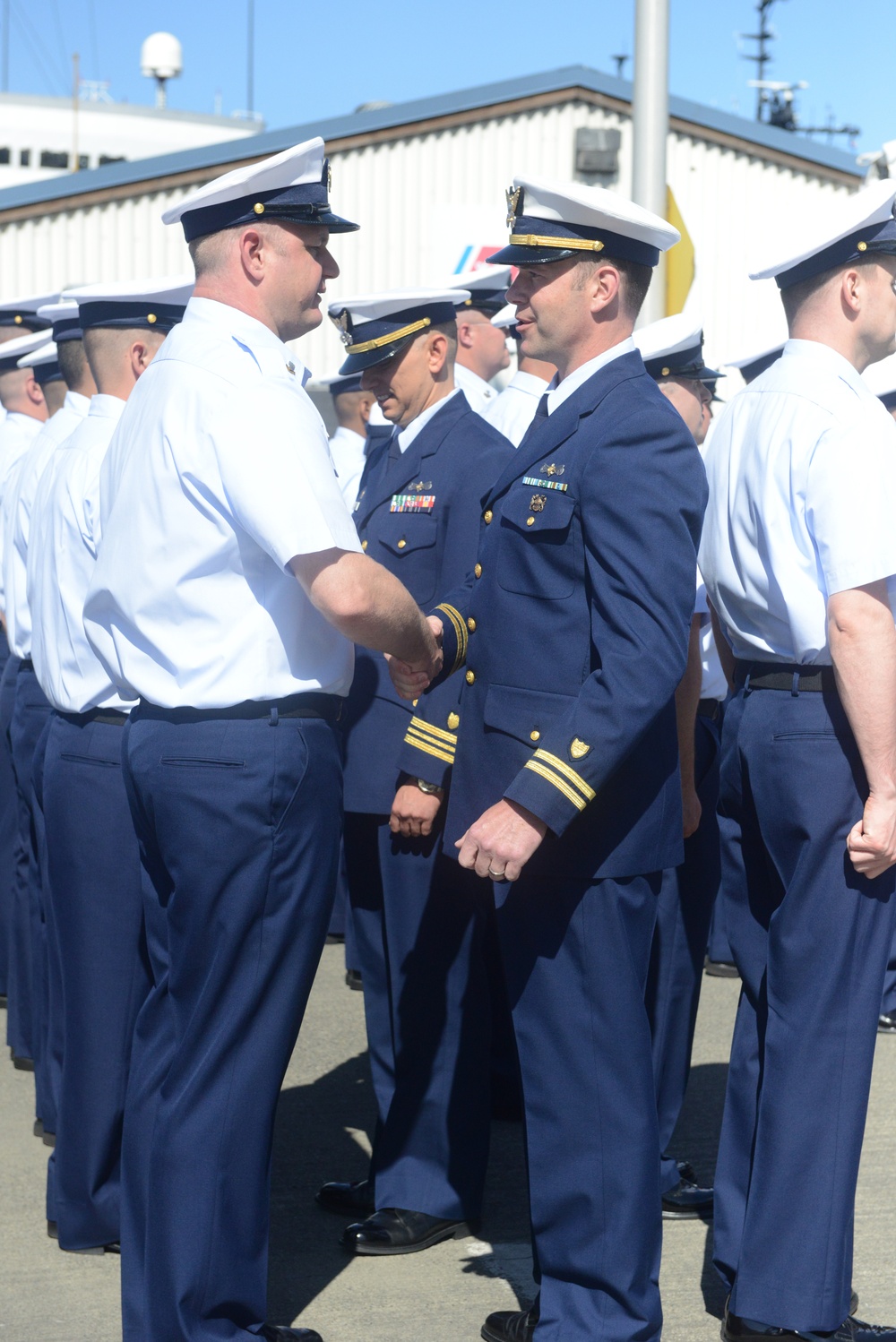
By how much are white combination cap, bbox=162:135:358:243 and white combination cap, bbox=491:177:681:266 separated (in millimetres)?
382

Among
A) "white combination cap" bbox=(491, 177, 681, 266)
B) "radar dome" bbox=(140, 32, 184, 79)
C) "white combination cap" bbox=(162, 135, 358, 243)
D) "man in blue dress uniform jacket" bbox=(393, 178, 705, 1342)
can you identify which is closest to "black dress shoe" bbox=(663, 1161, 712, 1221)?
"man in blue dress uniform jacket" bbox=(393, 178, 705, 1342)

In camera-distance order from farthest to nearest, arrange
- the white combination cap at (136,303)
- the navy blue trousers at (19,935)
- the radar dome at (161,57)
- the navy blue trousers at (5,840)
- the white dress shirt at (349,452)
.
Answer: the radar dome at (161,57), the white dress shirt at (349,452), the navy blue trousers at (5,840), the navy blue trousers at (19,935), the white combination cap at (136,303)

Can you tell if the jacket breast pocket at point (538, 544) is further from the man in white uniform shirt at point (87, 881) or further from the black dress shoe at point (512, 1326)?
the black dress shoe at point (512, 1326)

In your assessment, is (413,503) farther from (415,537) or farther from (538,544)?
(538,544)

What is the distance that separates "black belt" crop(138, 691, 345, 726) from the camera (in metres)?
2.92

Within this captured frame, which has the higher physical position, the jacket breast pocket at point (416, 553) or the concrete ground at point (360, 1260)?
Result: the jacket breast pocket at point (416, 553)

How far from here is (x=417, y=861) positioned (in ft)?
12.5

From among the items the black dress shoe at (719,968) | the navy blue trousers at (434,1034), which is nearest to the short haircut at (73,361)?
the navy blue trousers at (434,1034)

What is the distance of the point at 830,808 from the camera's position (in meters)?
3.04

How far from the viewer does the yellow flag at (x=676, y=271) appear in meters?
8.36

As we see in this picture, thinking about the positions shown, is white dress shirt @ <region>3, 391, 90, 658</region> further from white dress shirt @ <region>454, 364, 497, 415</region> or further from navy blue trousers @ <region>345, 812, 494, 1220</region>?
white dress shirt @ <region>454, 364, 497, 415</region>

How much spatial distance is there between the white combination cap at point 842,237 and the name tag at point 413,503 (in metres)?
1.04

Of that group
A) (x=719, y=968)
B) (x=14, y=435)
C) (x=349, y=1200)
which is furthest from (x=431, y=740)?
(x=14, y=435)

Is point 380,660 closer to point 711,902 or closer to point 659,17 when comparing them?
point 711,902
